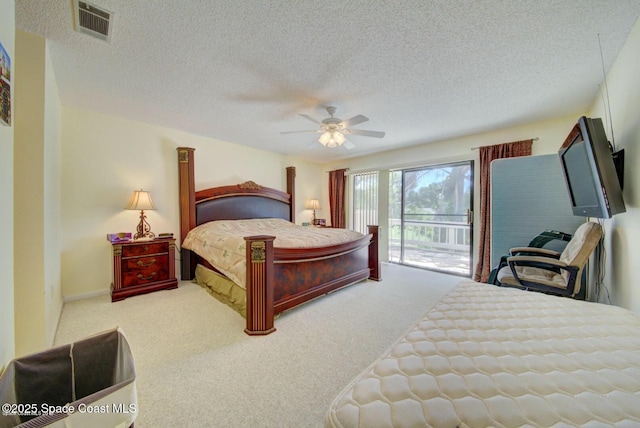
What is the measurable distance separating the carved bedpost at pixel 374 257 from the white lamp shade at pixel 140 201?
10.9 ft

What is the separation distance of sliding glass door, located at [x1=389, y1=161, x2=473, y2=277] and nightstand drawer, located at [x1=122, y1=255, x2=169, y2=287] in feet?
14.2

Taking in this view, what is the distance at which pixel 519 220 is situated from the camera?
3158 millimetres

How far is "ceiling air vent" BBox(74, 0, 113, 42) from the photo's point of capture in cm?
147

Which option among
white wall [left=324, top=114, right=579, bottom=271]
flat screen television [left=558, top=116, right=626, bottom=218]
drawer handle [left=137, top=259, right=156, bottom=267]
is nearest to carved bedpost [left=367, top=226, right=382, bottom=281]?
white wall [left=324, top=114, right=579, bottom=271]

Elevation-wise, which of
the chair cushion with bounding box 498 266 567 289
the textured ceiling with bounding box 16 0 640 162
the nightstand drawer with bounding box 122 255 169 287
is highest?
the textured ceiling with bounding box 16 0 640 162

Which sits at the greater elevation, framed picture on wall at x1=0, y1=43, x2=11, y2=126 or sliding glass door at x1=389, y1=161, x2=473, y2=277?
framed picture on wall at x1=0, y1=43, x2=11, y2=126

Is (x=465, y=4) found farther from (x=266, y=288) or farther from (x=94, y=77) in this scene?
(x=94, y=77)

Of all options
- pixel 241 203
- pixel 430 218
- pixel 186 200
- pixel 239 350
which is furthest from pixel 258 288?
pixel 430 218

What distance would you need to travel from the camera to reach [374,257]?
3801mm

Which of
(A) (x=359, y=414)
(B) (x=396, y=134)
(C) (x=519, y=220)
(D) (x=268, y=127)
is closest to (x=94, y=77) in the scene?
(D) (x=268, y=127)

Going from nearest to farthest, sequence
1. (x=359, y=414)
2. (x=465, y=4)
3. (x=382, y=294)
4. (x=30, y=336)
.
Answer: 1. (x=359, y=414)
2. (x=465, y=4)
3. (x=30, y=336)
4. (x=382, y=294)

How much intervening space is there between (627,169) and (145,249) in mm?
5007

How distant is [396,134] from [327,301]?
2.92 m

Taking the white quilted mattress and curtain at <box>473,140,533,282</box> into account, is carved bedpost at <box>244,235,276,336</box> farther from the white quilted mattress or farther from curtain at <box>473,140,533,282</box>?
curtain at <box>473,140,533,282</box>
